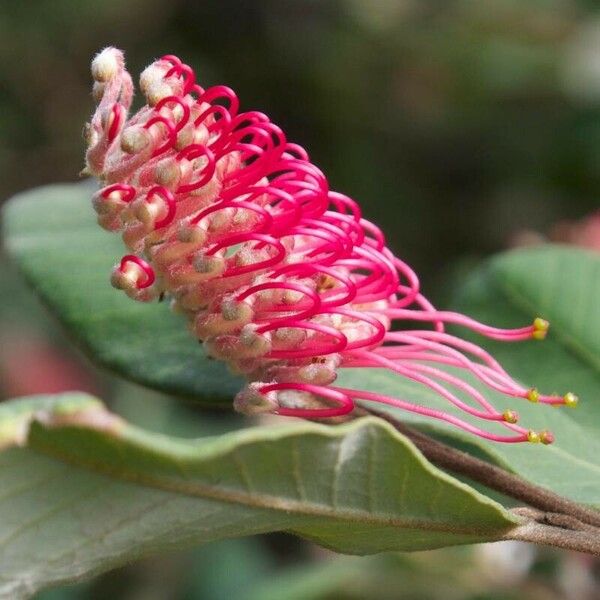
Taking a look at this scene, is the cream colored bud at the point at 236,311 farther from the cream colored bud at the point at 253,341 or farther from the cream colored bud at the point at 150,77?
the cream colored bud at the point at 150,77

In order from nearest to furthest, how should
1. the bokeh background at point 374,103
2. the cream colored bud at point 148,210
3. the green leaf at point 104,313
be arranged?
the cream colored bud at point 148,210
the green leaf at point 104,313
the bokeh background at point 374,103

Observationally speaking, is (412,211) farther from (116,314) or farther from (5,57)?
(116,314)

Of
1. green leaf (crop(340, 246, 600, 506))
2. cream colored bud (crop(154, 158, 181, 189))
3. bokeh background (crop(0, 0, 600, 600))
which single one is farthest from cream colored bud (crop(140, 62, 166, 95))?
bokeh background (crop(0, 0, 600, 600))

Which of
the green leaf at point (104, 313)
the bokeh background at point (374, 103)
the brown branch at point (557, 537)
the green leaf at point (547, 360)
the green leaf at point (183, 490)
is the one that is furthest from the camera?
the bokeh background at point (374, 103)

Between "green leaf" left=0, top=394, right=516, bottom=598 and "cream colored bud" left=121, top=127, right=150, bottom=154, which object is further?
"cream colored bud" left=121, top=127, right=150, bottom=154

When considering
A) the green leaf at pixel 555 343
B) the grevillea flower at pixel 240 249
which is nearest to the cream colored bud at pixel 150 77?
the grevillea flower at pixel 240 249

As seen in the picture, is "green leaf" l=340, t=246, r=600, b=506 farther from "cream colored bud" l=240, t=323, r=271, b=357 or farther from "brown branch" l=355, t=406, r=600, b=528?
"cream colored bud" l=240, t=323, r=271, b=357

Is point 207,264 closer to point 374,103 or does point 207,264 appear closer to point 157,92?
point 157,92
